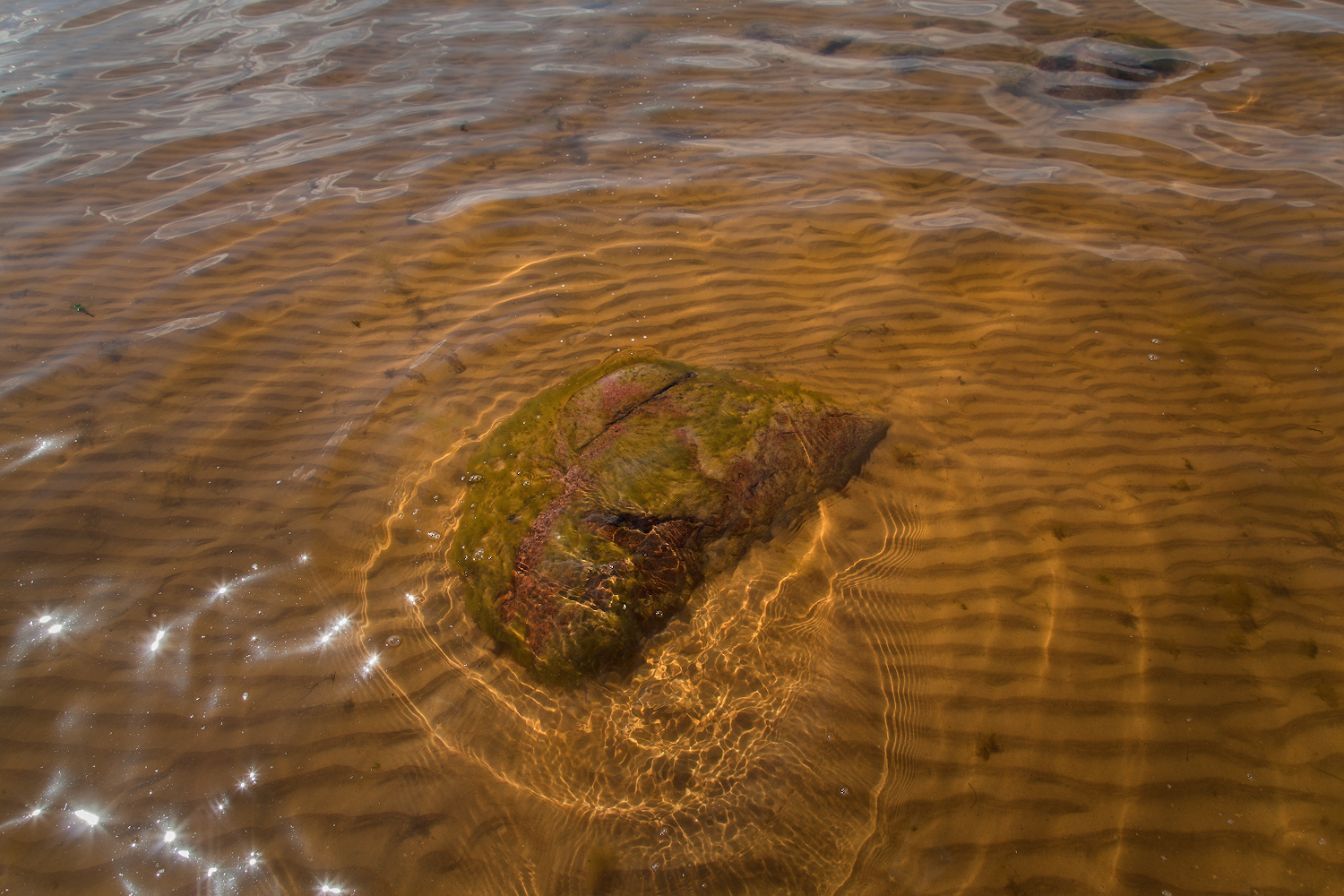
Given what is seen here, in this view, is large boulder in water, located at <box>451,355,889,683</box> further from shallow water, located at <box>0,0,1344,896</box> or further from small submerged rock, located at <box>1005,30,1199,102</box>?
small submerged rock, located at <box>1005,30,1199,102</box>

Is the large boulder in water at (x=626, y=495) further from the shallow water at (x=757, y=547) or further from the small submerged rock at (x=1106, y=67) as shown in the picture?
the small submerged rock at (x=1106, y=67)

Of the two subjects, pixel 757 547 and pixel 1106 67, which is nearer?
pixel 757 547

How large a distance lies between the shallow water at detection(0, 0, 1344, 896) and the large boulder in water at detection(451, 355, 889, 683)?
6.5 inches

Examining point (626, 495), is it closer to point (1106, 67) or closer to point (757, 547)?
point (757, 547)

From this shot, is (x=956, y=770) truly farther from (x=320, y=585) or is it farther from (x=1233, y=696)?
(x=320, y=585)

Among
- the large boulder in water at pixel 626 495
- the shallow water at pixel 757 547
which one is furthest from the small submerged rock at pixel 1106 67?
the large boulder in water at pixel 626 495

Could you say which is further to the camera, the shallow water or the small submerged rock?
the small submerged rock

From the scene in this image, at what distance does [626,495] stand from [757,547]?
76 centimetres

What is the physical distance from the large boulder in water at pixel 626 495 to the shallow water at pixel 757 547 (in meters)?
0.17

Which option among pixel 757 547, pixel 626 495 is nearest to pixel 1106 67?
pixel 757 547

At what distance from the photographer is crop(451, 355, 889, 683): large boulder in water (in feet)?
9.91

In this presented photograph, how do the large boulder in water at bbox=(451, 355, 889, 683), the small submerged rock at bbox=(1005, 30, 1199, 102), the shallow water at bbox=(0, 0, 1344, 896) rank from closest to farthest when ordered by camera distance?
the shallow water at bbox=(0, 0, 1344, 896) → the large boulder in water at bbox=(451, 355, 889, 683) → the small submerged rock at bbox=(1005, 30, 1199, 102)

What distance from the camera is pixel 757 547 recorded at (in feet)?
11.0

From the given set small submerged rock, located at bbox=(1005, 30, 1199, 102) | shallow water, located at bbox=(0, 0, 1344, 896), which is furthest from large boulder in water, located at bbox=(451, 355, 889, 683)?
small submerged rock, located at bbox=(1005, 30, 1199, 102)
